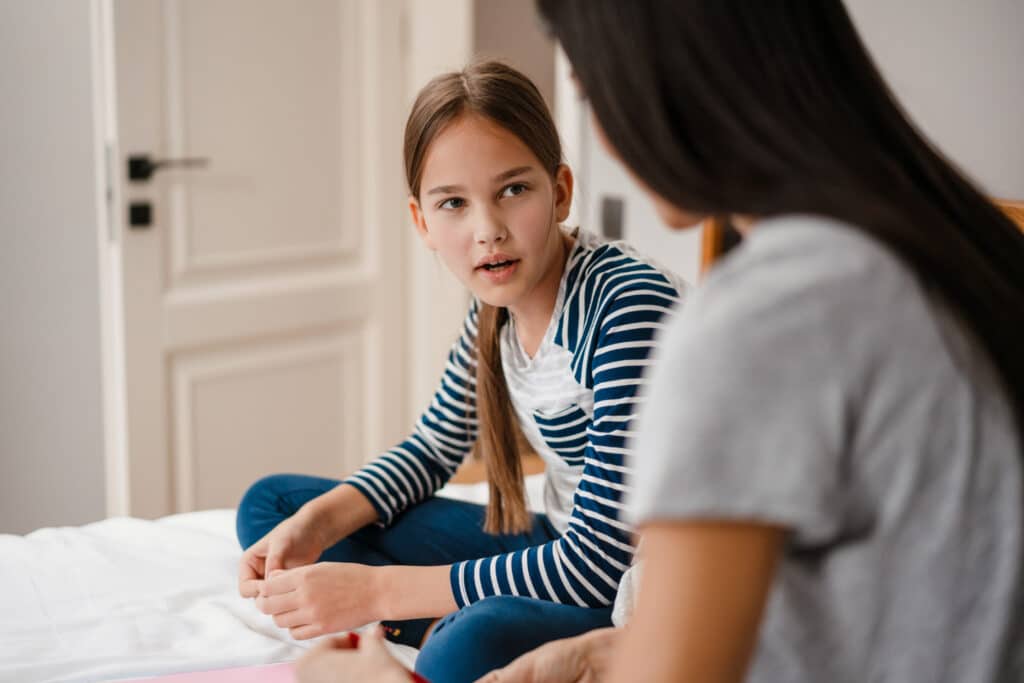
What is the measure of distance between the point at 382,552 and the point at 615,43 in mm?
977

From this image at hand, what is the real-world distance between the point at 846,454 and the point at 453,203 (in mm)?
774

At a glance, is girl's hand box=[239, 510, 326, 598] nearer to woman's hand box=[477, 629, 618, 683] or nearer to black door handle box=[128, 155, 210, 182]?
woman's hand box=[477, 629, 618, 683]

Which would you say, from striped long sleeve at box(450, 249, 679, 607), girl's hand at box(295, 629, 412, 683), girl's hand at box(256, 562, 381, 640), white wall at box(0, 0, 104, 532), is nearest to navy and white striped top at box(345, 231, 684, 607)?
striped long sleeve at box(450, 249, 679, 607)

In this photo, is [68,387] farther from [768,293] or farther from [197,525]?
[768,293]

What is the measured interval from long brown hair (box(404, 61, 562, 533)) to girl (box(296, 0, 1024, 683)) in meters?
0.55

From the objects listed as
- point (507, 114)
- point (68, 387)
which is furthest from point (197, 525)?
point (68, 387)

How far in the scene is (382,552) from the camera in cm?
153

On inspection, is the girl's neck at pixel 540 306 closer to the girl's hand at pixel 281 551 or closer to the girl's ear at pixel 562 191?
the girl's ear at pixel 562 191

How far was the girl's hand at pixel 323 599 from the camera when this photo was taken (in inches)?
49.0

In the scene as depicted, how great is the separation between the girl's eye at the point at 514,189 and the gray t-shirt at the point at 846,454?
67cm

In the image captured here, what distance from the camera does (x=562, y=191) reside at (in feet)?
4.52

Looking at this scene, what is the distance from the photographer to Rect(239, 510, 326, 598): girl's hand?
1.34 meters

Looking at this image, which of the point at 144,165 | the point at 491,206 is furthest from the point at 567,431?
the point at 144,165

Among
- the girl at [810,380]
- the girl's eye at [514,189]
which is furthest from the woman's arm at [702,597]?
the girl's eye at [514,189]
